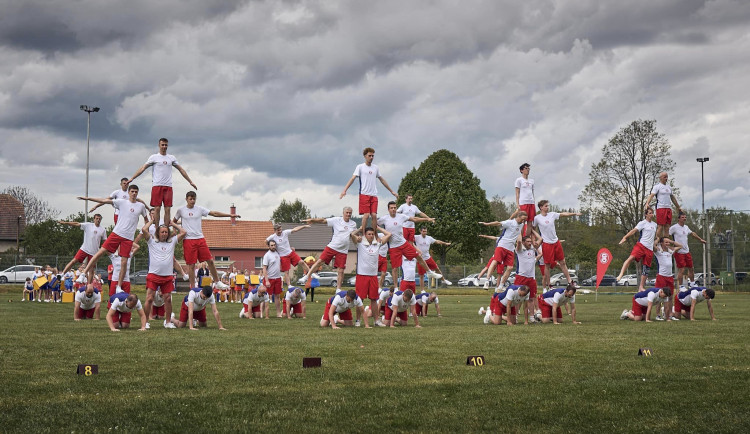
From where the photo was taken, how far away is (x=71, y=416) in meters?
5.92

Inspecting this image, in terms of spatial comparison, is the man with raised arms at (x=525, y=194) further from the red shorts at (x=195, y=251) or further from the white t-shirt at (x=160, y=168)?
the white t-shirt at (x=160, y=168)

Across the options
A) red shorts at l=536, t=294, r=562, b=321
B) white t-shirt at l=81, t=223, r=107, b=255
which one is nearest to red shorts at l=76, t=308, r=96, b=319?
white t-shirt at l=81, t=223, r=107, b=255

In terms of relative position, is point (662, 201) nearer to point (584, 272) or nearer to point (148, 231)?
point (148, 231)

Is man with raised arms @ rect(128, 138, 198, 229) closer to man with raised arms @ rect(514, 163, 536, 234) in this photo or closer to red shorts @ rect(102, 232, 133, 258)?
red shorts @ rect(102, 232, 133, 258)

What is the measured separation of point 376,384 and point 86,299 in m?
11.5

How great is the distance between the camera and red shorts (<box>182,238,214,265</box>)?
16562 millimetres

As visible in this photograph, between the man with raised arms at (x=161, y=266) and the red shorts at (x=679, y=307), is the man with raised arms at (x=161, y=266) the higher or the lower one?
the higher one

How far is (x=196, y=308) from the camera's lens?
1459 cm

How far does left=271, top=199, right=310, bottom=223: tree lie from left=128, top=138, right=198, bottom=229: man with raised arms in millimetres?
88347

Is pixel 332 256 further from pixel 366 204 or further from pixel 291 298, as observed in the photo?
pixel 291 298

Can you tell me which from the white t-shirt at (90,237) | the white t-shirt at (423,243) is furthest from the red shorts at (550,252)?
the white t-shirt at (90,237)

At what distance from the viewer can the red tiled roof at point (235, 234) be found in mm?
72875

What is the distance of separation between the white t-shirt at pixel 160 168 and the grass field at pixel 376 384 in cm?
506

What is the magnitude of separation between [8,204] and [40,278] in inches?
2005
